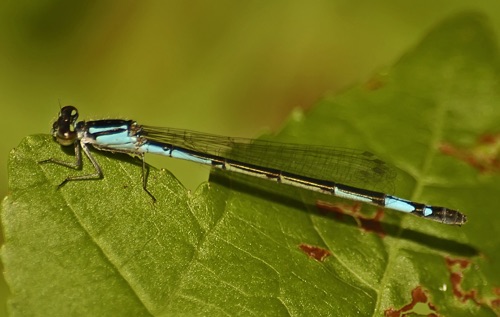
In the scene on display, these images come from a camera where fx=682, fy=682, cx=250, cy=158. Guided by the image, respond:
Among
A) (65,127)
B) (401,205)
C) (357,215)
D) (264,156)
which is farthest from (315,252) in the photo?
(65,127)

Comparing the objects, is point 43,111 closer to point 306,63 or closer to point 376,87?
point 306,63

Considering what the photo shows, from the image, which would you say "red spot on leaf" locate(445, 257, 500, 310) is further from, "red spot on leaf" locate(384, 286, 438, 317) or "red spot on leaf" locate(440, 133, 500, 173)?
"red spot on leaf" locate(440, 133, 500, 173)

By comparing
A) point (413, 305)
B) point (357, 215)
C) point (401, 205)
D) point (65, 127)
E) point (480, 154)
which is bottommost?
point (413, 305)

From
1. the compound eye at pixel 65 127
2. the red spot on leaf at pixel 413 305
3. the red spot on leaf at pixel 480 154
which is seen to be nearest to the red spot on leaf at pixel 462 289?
the red spot on leaf at pixel 413 305

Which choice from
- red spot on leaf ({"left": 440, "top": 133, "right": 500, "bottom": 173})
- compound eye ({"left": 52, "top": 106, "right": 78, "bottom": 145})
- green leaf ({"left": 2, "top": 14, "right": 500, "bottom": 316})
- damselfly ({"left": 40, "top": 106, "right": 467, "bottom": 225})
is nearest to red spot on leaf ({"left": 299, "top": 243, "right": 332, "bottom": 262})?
green leaf ({"left": 2, "top": 14, "right": 500, "bottom": 316})

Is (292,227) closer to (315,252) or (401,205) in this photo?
(315,252)

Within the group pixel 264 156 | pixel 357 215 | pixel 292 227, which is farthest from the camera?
pixel 264 156

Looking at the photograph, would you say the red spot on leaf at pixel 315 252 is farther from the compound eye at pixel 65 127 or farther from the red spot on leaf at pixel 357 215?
the compound eye at pixel 65 127
